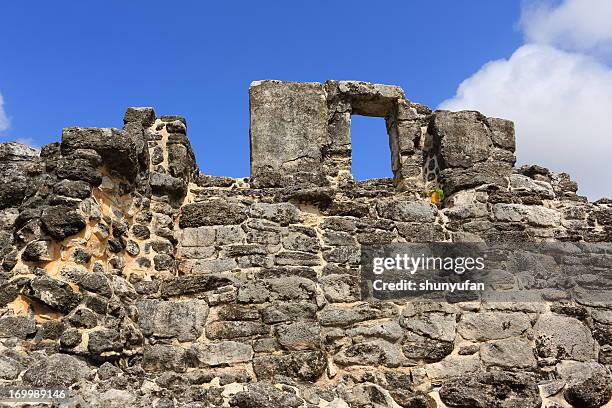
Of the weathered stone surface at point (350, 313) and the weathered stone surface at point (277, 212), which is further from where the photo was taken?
the weathered stone surface at point (277, 212)

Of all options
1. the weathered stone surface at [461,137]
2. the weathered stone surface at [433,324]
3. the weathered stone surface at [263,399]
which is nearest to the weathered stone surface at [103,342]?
the weathered stone surface at [263,399]

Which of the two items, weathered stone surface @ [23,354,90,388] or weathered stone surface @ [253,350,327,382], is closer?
weathered stone surface @ [23,354,90,388]

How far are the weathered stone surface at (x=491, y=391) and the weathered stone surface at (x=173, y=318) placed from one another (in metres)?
2.07

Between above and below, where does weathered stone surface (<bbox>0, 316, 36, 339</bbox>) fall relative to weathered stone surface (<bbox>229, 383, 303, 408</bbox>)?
above

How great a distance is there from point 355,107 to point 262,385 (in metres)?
2.99

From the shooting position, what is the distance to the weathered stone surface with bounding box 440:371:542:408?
5.09 meters

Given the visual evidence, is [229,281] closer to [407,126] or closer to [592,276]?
[407,126]

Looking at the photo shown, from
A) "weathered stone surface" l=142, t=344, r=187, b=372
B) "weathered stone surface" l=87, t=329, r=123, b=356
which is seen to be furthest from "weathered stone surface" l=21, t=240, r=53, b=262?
"weathered stone surface" l=142, t=344, r=187, b=372

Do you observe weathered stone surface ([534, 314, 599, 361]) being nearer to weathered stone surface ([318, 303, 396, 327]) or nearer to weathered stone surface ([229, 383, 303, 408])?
weathered stone surface ([318, 303, 396, 327])

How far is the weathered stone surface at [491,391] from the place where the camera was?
5086 mm

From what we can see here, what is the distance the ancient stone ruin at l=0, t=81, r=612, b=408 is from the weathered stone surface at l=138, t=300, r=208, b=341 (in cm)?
1

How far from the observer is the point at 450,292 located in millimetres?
5684

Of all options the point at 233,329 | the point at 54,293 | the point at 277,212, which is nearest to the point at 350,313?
the point at 233,329

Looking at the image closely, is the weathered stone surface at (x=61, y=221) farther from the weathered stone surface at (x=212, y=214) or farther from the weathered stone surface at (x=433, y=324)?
the weathered stone surface at (x=433, y=324)
